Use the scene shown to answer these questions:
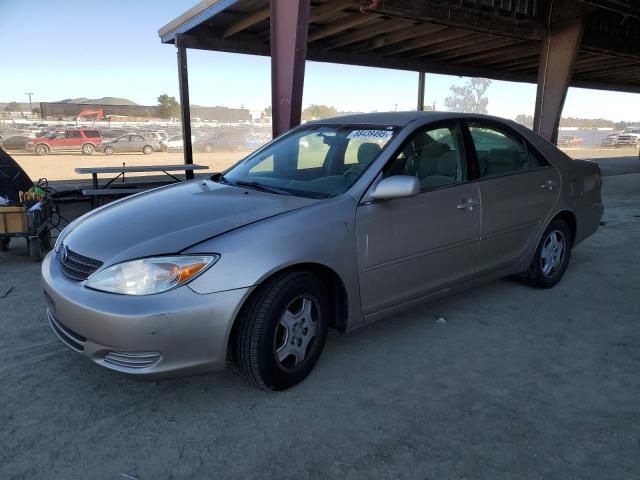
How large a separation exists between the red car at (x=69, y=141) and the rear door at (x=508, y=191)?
29.6m

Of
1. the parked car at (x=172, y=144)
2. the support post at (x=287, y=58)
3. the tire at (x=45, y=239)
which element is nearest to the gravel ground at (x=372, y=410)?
the tire at (x=45, y=239)

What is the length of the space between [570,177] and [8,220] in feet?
18.2

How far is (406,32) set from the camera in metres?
12.4

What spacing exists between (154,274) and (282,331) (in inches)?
29.1

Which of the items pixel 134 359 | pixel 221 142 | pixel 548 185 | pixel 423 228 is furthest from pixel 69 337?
pixel 221 142

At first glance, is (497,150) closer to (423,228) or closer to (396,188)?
(423,228)

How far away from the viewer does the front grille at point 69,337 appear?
246 cm

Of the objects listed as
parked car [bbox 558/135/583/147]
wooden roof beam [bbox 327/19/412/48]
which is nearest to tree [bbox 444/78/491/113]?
parked car [bbox 558/135/583/147]

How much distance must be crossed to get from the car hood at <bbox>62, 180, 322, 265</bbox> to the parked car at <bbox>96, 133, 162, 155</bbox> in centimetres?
2907

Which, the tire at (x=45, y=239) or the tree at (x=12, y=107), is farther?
the tree at (x=12, y=107)

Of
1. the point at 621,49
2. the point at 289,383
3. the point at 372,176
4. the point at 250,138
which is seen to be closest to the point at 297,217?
the point at 372,176

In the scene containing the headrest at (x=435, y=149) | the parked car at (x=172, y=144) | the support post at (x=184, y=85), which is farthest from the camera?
the parked car at (x=172, y=144)

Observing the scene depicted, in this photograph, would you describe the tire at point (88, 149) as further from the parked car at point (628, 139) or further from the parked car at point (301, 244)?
the parked car at point (628, 139)

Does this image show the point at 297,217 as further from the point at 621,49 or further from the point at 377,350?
the point at 621,49
